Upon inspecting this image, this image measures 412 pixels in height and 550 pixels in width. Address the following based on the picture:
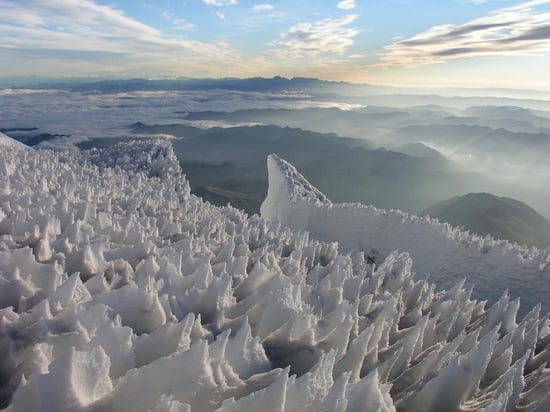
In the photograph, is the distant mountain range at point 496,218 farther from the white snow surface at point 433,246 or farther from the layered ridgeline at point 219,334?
the layered ridgeline at point 219,334

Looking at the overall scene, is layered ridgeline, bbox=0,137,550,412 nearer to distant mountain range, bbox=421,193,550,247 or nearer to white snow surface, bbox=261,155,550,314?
white snow surface, bbox=261,155,550,314

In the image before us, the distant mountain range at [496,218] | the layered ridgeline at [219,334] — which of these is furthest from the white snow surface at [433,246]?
the distant mountain range at [496,218]

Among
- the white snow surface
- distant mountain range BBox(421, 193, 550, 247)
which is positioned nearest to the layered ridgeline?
the white snow surface

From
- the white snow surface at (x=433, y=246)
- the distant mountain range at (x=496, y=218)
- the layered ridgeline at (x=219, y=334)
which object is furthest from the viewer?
the distant mountain range at (x=496, y=218)

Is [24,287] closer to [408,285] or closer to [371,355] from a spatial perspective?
[371,355]

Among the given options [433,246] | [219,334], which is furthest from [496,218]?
[219,334]

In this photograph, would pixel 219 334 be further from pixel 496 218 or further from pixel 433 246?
pixel 496 218
